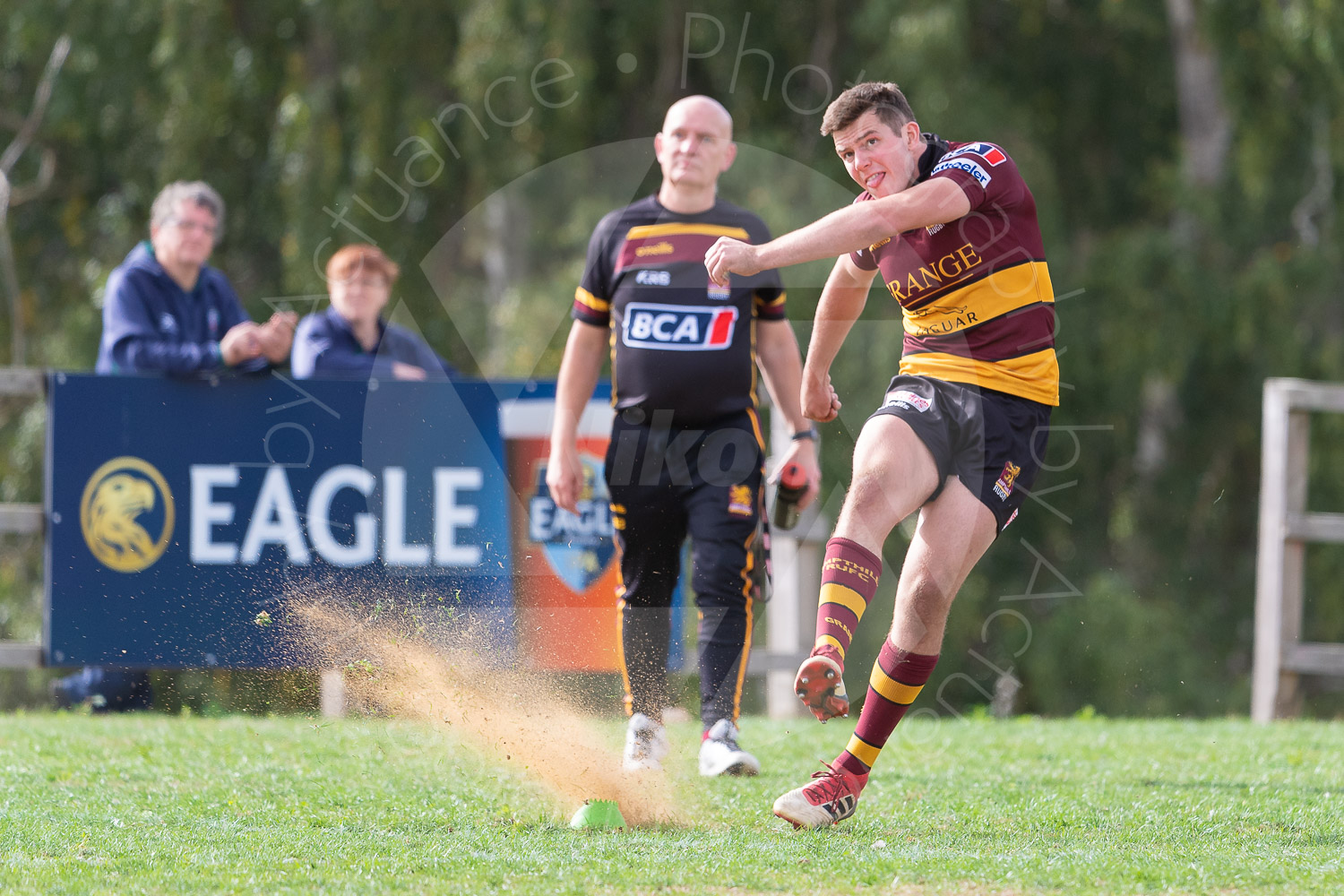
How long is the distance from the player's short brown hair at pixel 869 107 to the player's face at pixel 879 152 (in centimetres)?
1

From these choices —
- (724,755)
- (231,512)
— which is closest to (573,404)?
(724,755)

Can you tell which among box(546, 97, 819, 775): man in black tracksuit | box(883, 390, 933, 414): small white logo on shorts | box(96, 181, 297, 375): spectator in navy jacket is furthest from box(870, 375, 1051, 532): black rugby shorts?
box(96, 181, 297, 375): spectator in navy jacket

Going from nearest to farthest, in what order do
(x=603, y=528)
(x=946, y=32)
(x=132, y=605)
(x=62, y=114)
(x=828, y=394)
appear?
1. (x=828, y=394)
2. (x=132, y=605)
3. (x=603, y=528)
4. (x=946, y=32)
5. (x=62, y=114)

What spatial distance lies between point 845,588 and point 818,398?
0.79m

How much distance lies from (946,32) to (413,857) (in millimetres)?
8066

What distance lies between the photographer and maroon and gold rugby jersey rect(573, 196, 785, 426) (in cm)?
457

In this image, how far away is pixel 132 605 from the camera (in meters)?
6.14

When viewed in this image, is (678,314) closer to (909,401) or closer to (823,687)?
(909,401)

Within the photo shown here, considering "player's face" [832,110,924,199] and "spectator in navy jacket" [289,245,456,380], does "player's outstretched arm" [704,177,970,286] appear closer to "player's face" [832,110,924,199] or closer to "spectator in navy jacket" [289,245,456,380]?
A: "player's face" [832,110,924,199]

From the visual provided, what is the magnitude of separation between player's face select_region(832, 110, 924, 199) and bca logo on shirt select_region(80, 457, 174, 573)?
12.5 ft

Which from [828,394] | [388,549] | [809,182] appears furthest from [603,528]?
[809,182]

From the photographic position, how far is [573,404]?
477 centimetres

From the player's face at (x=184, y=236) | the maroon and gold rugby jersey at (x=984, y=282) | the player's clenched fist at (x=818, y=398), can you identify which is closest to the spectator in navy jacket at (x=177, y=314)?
the player's face at (x=184, y=236)

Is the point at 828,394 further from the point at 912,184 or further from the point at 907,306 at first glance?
the point at 912,184
